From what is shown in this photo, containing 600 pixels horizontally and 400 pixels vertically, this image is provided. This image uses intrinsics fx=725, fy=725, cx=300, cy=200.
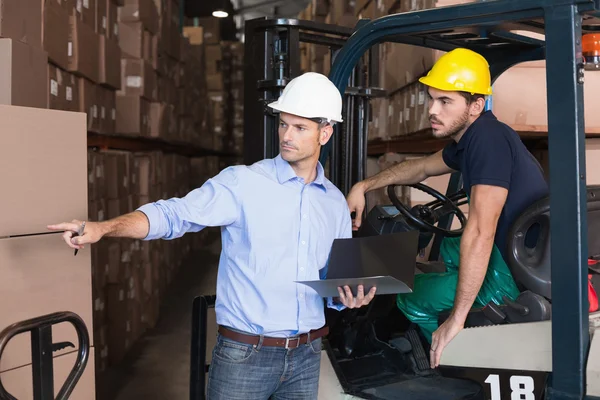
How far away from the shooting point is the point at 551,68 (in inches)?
75.5

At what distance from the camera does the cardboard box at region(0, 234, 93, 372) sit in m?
2.15

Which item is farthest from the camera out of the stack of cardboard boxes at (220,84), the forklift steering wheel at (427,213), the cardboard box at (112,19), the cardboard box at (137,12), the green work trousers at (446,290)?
Result: the stack of cardboard boxes at (220,84)

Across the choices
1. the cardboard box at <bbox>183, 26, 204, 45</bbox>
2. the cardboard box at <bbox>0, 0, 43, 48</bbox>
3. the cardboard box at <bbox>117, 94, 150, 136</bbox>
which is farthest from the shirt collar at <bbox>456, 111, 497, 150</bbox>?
the cardboard box at <bbox>183, 26, 204, 45</bbox>

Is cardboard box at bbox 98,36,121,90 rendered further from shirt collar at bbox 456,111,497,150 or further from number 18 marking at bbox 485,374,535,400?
number 18 marking at bbox 485,374,535,400

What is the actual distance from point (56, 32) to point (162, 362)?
280 centimetres

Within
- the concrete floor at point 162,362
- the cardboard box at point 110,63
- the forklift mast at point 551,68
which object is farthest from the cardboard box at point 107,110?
the forklift mast at point 551,68

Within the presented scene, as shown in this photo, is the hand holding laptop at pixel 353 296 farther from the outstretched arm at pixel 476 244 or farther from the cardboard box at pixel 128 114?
the cardboard box at pixel 128 114

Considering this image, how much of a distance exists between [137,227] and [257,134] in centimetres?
125

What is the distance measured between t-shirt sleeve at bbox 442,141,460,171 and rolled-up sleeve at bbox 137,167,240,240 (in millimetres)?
1014

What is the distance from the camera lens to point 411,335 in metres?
2.82

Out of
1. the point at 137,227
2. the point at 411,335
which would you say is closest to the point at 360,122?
the point at 411,335

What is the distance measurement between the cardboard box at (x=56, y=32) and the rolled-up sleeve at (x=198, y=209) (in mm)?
2050

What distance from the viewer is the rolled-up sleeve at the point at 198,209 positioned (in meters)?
2.09

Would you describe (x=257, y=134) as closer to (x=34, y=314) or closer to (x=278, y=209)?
(x=278, y=209)
